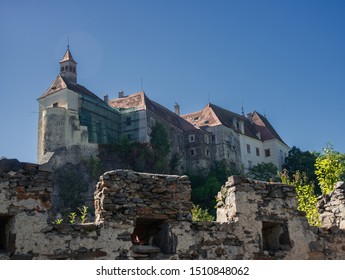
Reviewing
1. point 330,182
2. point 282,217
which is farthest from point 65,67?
point 282,217

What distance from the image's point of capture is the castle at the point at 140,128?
49000 millimetres

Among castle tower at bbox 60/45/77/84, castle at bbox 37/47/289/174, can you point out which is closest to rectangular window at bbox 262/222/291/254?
castle at bbox 37/47/289/174

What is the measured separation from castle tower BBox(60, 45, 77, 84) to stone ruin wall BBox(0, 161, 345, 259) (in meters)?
47.4

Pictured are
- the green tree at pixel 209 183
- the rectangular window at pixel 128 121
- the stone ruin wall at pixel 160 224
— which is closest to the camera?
the stone ruin wall at pixel 160 224

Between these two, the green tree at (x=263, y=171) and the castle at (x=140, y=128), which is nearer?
the castle at (x=140, y=128)

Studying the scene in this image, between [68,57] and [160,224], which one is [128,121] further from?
[160,224]

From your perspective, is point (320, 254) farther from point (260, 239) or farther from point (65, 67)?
point (65, 67)

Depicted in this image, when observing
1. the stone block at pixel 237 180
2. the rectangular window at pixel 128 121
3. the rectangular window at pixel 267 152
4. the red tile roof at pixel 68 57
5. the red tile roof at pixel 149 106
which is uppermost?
the red tile roof at pixel 68 57

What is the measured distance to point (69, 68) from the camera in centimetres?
5562

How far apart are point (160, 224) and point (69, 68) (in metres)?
49.7

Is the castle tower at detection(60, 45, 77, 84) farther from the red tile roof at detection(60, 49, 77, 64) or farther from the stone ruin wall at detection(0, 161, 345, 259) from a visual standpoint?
the stone ruin wall at detection(0, 161, 345, 259)

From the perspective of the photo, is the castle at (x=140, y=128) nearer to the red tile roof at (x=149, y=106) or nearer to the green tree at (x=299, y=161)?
the red tile roof at (x=149, y=106)

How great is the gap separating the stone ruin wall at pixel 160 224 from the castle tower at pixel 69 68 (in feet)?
155

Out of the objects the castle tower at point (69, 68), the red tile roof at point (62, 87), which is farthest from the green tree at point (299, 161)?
the castle tower at point (69, 68)
